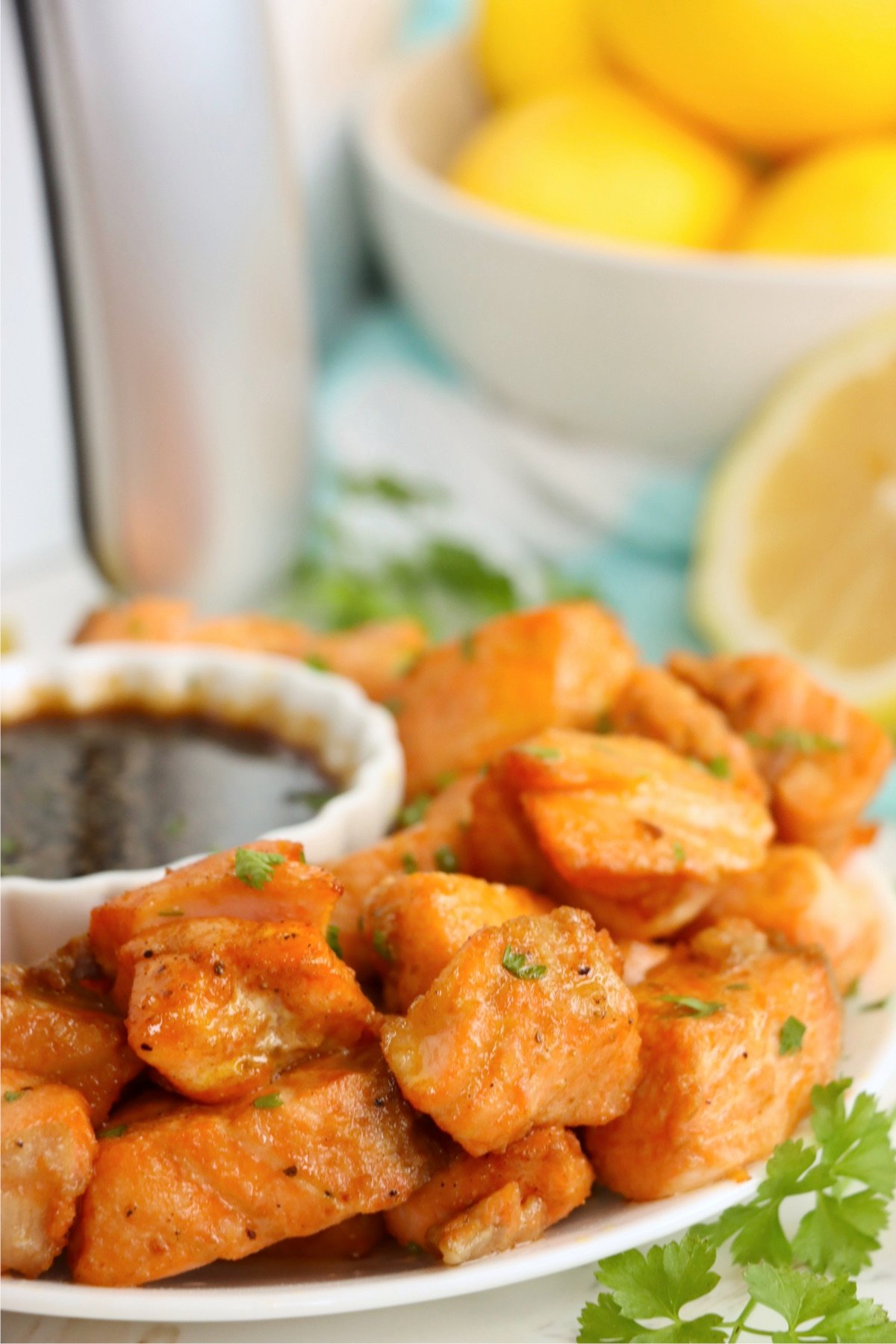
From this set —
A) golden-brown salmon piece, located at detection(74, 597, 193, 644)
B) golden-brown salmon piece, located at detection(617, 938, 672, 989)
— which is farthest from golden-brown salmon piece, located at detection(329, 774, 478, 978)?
golden-brown salmon piece, located at detection(74, 597, 193, 644)

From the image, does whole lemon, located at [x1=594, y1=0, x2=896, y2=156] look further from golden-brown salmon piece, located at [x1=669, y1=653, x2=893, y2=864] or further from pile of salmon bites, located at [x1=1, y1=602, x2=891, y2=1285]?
pile of salmon bites, located at [x1=1, y1=602, x2=891, y2=1285]

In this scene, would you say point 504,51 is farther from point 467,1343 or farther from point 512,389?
point 467,1343

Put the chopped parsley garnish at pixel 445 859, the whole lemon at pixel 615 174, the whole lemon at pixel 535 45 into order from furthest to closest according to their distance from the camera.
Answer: the whole lemon at pixel 535 45 < the whole lemon at pixel 615 174 < the chopped parsley garnish at pixel 445 859

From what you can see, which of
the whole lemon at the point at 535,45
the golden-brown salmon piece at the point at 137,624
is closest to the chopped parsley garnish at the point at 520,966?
the golden-brown salmon piece at the point at 137,624

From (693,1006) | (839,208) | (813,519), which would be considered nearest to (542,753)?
(693,1006)

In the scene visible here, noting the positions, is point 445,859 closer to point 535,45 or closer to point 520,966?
point 520,966

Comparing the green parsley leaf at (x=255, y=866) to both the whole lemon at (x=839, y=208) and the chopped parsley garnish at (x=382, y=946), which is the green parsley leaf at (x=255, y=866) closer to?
the chopped parsley garnish at (x=382, y=946)
